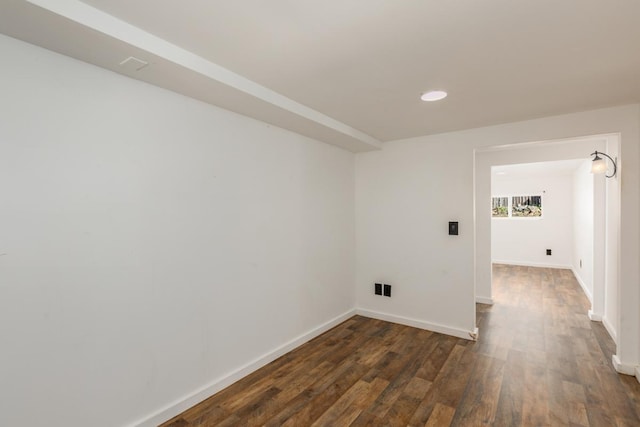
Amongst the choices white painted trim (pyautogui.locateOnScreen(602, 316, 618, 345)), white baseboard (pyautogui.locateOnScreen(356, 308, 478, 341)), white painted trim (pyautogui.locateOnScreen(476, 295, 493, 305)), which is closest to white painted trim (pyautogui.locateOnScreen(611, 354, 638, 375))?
white painted trim (pyautogui.locateOnScreen(602, 316, 618, 345))

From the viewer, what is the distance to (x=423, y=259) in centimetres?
368

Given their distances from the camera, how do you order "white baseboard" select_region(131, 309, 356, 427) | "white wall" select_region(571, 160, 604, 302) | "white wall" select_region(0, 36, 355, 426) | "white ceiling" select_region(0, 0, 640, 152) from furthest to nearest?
1. "white wall" select_region(571, 160, 604, 302)
2. "white baseboard" select_region(131, 309, 356, 427)
3. "white wall" select_region(0, 36, 355, 426)
4. "white ceiling" select_region(0, 0, 640, 152)

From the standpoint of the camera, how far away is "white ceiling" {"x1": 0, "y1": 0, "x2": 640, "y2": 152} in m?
1.34

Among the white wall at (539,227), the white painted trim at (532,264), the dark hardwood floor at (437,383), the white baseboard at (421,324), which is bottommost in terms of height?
the dark hardwood floor at (437,383)

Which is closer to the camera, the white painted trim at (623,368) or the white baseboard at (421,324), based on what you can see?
the white painted trim at (623,368)

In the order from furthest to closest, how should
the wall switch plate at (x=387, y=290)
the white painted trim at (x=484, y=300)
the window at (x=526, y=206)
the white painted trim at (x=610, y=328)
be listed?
the window at (x=526, y=206), the white painted trim at (x=484, y=300), the wall switch plate at (x=387, y=290), the white painted trim at (x=610, y=328)

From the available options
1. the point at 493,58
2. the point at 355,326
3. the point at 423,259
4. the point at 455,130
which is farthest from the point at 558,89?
the point at 355,326

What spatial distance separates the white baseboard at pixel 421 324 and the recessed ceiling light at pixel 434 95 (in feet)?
8.44

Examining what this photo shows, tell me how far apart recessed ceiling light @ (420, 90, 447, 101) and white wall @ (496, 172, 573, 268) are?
256 inches

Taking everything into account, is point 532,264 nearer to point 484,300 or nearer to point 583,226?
point 583,226

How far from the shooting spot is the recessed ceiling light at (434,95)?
2.30 m

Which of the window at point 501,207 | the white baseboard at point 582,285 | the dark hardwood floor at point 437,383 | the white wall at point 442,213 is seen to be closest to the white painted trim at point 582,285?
the white baseboard at point 582,285

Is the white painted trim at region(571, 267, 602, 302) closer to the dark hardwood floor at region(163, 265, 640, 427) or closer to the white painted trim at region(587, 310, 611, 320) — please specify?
the white painted trim at region(587, 310, 611, 320)

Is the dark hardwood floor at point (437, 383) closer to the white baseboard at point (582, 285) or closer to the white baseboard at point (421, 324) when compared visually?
the white baseboard at point (421, 324)
